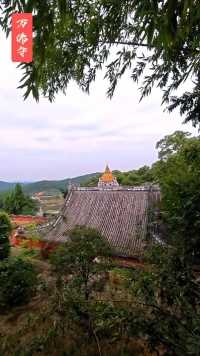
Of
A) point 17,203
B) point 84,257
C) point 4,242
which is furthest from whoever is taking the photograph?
point 17,203

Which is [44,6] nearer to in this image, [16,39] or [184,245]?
[16,39]

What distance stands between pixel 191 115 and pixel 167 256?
2554 mm

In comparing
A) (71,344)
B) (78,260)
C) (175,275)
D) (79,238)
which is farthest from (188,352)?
(79,238)

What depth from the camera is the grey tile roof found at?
14167mm

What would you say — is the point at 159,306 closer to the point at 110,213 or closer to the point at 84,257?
the point at 84,257

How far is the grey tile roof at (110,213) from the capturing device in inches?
558

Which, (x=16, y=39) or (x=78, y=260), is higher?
(x=16, y=39)

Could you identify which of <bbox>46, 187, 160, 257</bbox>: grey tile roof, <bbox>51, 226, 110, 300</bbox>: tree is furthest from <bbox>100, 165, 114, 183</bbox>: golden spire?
<bbox>51, 226, 110, 300</bbox>: tree

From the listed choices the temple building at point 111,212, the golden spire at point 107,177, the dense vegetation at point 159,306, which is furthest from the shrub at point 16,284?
the golden spire at point 107,177

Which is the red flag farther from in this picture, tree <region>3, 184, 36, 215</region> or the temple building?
tree <region>3, 184, 36, 215</region>

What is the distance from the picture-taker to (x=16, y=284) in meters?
9.84

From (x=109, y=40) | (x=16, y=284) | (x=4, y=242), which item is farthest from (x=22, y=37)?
(x=4, y=242)

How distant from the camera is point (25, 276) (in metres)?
9.83

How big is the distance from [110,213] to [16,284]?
6.73 m
